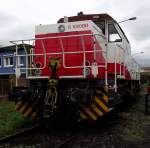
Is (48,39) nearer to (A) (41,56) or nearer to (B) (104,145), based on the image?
(A) (41,56)

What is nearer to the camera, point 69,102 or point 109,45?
point 69,102

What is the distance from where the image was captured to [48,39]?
9.16 meters

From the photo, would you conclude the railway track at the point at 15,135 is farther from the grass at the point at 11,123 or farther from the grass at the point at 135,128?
the grass at the point at 135,128

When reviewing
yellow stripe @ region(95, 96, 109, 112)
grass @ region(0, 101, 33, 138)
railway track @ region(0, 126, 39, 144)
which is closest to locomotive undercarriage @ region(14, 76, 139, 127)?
yellow stripe @ region(95, 96, 109, 112)

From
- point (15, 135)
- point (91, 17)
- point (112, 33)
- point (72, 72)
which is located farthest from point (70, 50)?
point (15, 135)

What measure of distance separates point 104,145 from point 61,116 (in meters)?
1.86

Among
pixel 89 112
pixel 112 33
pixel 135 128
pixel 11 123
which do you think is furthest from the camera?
pixel 112 33

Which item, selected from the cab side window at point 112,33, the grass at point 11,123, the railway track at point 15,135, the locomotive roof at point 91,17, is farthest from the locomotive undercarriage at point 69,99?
the locomotive roof at point 91,17

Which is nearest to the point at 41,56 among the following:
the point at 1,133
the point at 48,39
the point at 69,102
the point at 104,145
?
the point at 48,39

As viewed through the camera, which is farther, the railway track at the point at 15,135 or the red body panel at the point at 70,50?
the red body panel at the point at 70,50

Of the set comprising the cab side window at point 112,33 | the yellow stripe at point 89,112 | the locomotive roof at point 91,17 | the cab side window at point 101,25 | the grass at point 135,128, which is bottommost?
the grass at point 135,128

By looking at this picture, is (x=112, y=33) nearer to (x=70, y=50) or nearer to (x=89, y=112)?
(x=70, y=50)

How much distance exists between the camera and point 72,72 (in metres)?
8.75

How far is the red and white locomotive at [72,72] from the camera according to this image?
7.94m
